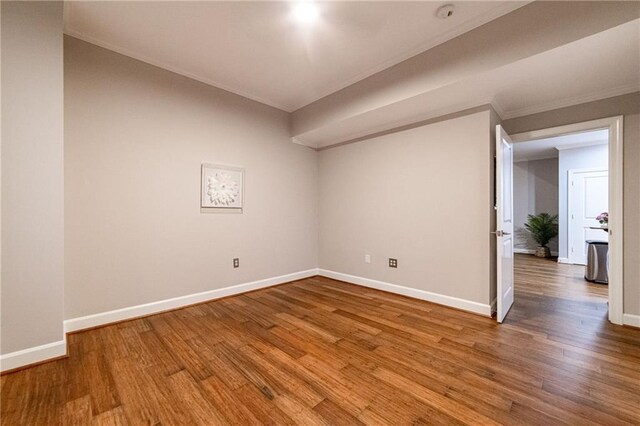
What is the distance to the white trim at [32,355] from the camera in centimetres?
Result: 171

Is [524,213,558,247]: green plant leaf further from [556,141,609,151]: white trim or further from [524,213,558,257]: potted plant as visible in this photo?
[556,141,609,151]: white trim

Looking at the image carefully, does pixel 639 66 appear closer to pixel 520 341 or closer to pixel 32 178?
pixel 520 341

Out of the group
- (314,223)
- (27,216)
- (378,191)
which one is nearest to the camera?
(27,216)

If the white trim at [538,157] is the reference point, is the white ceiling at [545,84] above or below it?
below

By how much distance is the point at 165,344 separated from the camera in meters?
2.09

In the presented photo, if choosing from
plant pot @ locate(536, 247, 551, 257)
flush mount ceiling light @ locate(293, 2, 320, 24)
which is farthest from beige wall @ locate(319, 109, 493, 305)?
plant pot @ locate(536, 247, 551, 257)

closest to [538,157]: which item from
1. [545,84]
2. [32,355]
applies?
[545,84]

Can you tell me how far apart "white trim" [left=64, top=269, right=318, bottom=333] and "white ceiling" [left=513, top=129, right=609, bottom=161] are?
531 cm

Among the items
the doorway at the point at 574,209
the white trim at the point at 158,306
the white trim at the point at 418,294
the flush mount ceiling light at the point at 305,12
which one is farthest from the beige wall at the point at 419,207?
the flush mount ceiling light at the point at 305,12

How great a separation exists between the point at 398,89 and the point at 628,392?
2844 millimetres

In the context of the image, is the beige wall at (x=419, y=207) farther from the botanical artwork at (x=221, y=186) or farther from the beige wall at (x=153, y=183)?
the botanical artwork at (x=221, y=186)

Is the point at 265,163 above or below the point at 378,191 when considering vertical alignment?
above

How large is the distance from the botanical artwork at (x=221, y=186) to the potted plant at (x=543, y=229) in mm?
7125

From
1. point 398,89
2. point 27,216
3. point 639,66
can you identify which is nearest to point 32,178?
point 27,216
